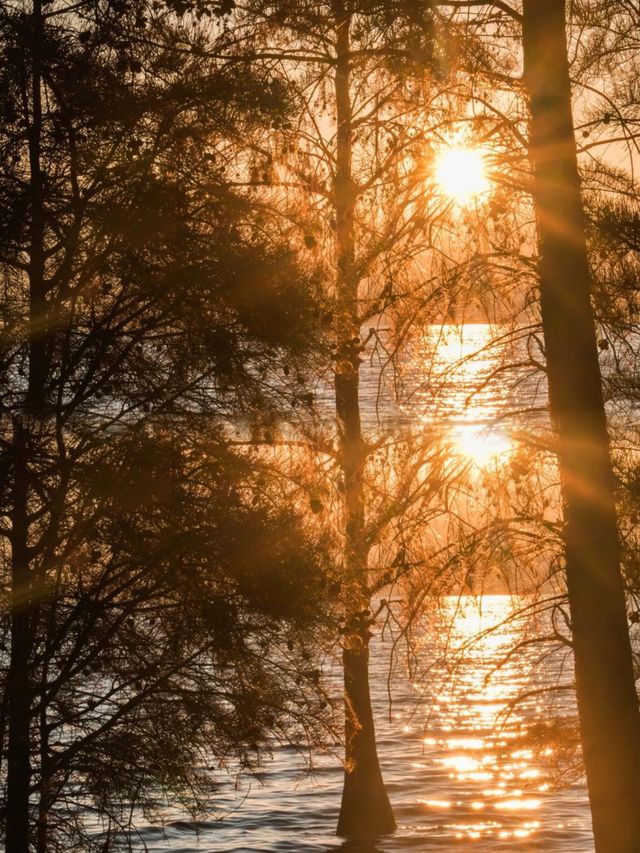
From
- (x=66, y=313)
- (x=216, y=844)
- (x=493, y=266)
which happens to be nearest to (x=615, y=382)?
(x=493, y=266)

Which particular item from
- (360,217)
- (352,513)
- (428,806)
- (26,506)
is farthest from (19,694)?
(428,806)

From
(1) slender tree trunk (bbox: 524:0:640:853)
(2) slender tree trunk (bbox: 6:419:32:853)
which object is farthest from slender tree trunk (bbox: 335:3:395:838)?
(2) slender tree trunk (bbox: 6:419:32:853)

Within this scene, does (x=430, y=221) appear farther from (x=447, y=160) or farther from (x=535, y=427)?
(x=535, y=427)

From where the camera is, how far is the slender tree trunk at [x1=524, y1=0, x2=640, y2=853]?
8.12 m

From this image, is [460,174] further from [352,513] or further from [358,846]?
[358,846]

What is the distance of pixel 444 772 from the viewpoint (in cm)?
2705

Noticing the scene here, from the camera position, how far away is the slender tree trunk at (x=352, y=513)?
9.66 meters

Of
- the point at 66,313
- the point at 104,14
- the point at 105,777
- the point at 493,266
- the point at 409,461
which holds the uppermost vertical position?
the point at 104,14

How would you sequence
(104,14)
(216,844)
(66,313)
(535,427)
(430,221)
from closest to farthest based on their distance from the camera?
1. (66,313)
2. (104,14)
3. (430,221)
4. (535,427)
5. (216,844)

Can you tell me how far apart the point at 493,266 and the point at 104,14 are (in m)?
3.38

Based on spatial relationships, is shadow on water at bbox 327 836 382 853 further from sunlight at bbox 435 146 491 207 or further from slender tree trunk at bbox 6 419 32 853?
sunlight at bbox 435 146 491 207

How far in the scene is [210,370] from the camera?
853 centimetres

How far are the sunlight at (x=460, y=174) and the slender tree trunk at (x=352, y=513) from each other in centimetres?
107

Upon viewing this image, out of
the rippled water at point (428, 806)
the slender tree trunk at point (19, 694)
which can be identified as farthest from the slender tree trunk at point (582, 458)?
the rippled water at point (428, 806)
